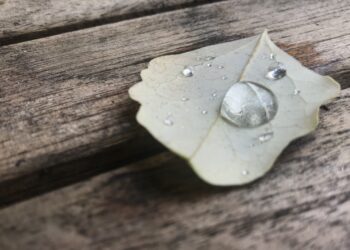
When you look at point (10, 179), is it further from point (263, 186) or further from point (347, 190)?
point (347, 190)

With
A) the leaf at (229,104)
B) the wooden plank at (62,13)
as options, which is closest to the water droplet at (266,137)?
the leaf at (229,104)

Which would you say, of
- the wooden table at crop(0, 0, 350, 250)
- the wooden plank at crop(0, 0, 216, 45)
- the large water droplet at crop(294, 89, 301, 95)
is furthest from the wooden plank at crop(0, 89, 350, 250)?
the wooden plank at crop(0, 0, 216, 45)

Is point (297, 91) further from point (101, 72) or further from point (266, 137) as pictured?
point (101, 72)

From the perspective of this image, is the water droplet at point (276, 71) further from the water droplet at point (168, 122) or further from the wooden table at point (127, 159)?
the water droplet at point (168, 122)

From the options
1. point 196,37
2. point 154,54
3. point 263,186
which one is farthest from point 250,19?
point 263,186

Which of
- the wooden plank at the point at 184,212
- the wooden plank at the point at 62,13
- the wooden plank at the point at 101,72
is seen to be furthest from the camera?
the wooden plank at the point at 62,13

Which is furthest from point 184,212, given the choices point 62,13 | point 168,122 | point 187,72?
point 62,13
